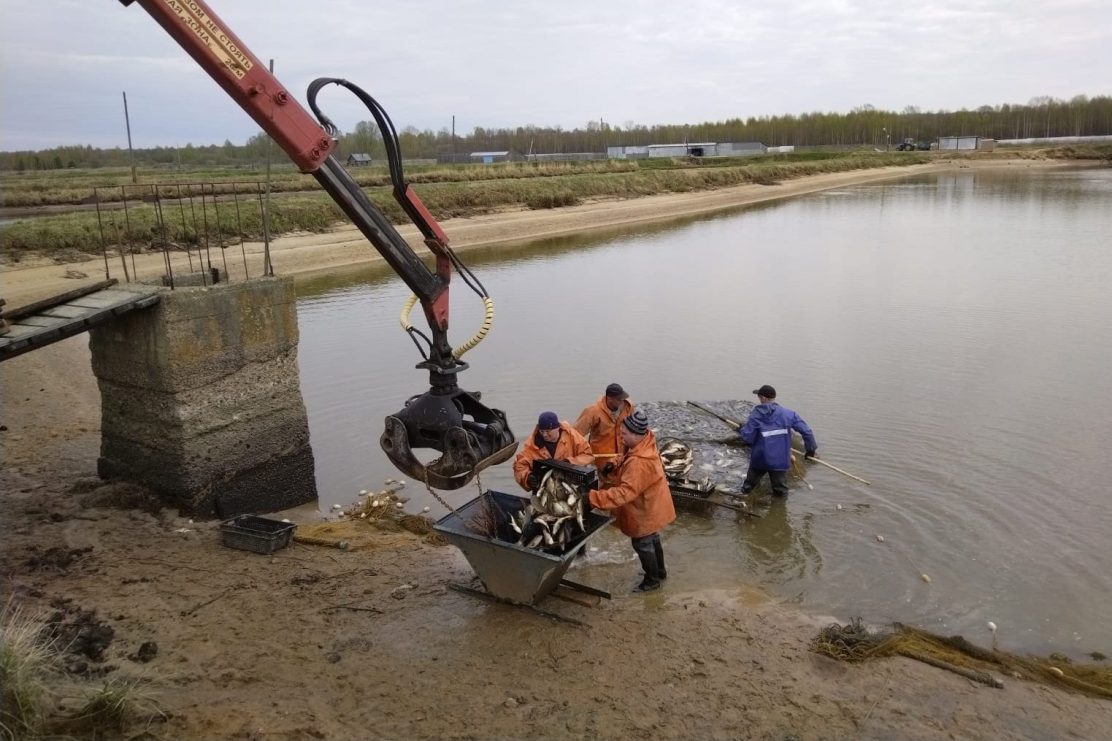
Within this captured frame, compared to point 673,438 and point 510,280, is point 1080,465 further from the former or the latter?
point 510,280

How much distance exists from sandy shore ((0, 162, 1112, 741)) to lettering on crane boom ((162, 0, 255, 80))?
405cm

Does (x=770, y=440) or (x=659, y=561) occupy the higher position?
(x=770, y=440)

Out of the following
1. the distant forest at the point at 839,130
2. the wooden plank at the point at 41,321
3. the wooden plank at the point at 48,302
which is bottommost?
the wooden plank at the point at 41,321

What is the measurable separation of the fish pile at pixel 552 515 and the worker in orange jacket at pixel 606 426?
87 cm

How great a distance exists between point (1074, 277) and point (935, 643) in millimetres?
19224

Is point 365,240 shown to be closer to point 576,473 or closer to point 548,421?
point 548,421

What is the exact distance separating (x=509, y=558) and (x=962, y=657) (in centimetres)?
346

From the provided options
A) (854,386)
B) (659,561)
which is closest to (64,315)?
(659,561)

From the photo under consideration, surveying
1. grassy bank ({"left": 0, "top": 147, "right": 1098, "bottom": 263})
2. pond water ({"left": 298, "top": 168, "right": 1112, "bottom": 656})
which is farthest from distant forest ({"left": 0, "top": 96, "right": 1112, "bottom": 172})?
pond water ({"left": 298, "top": 168, "right": 1112, "bottom": 656})

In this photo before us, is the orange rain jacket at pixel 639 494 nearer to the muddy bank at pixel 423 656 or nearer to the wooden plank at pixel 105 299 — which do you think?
the muddy bank at pixel 423 656

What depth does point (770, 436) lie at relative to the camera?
8.77 m

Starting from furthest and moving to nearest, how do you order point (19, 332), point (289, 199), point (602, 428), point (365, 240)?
point (289, 199)
point (365, 240)
point (602, 428)
point (19, 332)

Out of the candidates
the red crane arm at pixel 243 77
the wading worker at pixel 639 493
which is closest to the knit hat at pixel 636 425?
the wading worker at pixel 639 493

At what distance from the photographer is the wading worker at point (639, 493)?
6.35m
